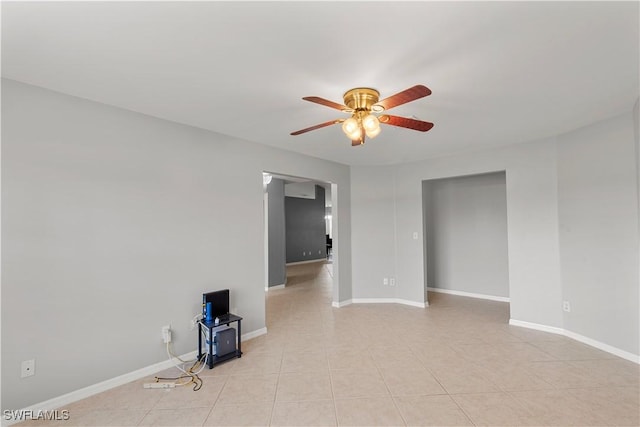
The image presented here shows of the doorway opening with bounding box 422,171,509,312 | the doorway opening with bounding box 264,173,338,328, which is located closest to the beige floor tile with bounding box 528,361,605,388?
the doorway opening with bounding box 422,171,509,312

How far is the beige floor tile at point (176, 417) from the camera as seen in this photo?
2.13 meters

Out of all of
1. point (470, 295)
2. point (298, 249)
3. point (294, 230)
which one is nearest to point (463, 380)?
point (470, 295)

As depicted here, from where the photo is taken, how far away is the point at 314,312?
4.83 meters

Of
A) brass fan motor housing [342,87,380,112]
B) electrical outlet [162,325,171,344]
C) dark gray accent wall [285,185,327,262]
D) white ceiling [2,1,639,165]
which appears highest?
white ceiling [2,1,639,165]

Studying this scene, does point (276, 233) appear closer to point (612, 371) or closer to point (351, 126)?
point (351, 126)

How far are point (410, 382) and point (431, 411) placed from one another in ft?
1.37

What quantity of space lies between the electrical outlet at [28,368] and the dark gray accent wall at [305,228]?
8186 millimetres

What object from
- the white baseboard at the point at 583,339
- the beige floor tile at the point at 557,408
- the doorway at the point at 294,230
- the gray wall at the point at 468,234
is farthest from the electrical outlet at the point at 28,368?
the white baseboard at the point at 583,339

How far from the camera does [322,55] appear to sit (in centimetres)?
192

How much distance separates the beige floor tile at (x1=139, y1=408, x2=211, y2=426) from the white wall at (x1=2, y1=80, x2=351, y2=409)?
715mm

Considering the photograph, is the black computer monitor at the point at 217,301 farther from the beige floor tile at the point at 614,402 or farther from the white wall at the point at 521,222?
the beige floor tile at the point at 614,402

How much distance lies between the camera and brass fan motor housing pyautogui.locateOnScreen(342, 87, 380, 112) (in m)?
2.28

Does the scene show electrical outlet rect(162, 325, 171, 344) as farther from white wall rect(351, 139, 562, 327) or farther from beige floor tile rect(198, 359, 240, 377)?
white wall rect(351, 139, 562, 327)

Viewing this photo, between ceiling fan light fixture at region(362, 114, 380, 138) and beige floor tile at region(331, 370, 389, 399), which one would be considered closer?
ceiling fan light fixture at region(362, 114, 380, 138)
